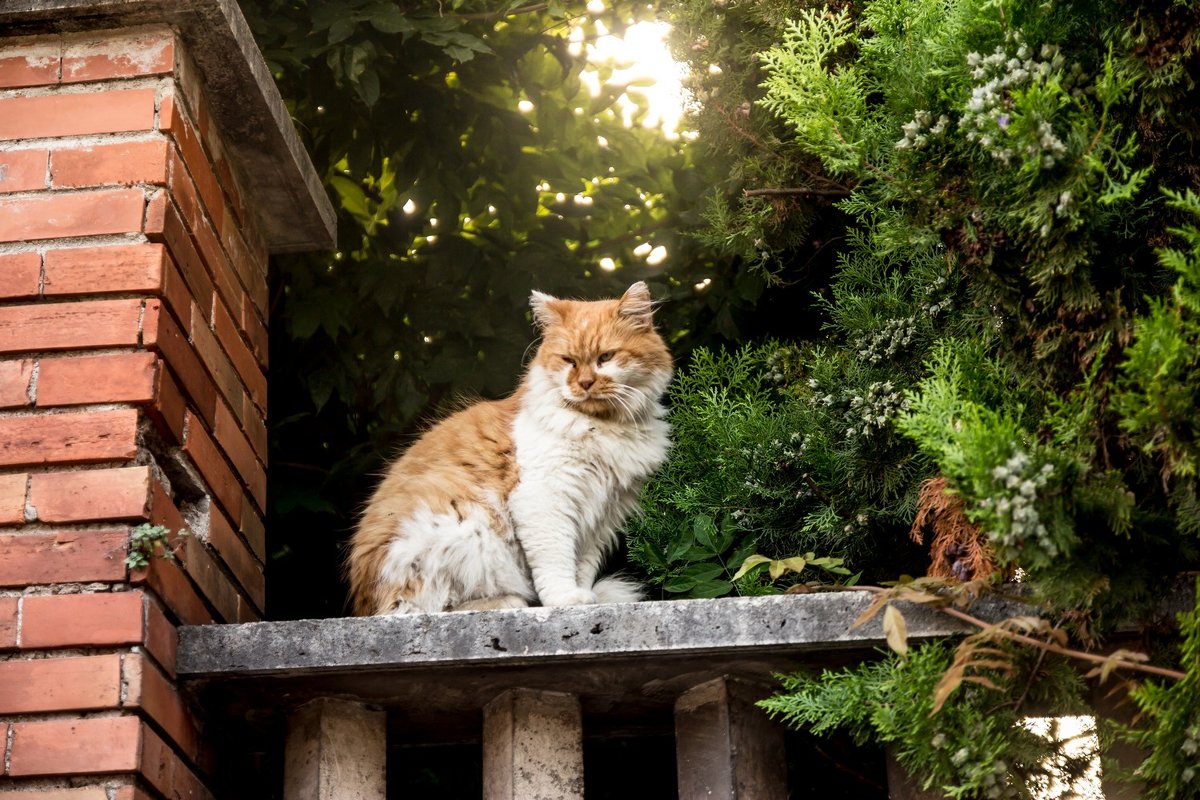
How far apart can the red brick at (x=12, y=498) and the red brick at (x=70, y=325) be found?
256 mm

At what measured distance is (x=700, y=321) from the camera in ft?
14.6

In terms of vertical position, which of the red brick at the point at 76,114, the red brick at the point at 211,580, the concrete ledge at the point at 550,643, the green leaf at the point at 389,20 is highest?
the green leaf at the point at 389,20

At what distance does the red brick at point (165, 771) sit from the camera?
2.41 metres

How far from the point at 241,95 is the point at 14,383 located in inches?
Answer: 35.2

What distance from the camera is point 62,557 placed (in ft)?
8.20

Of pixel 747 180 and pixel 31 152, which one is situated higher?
pixel 747 180

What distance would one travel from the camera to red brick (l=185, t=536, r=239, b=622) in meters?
2.78

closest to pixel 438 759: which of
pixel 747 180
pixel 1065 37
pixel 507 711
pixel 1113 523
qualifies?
pixel 507 711

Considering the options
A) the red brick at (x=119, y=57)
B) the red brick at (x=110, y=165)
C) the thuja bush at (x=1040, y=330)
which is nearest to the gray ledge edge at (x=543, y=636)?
the thuja bush at (x=1040, y=330)

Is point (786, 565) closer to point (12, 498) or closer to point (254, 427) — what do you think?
point (254, 427)

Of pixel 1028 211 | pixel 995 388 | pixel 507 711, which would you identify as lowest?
pixel 507 711

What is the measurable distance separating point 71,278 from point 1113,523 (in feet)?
6.53

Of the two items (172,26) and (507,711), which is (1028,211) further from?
(172,26)

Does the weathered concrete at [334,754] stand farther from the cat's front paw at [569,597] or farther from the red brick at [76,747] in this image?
the cat's front paw at [569,597]
